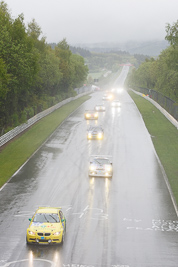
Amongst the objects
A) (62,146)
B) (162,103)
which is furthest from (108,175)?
(162,103)

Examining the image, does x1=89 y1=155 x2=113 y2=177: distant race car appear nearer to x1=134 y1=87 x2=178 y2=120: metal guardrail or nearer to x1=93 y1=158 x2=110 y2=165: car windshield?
x1=93 y1=158 x2=110 y2=165: car windshield

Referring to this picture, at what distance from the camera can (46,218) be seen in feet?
79.8

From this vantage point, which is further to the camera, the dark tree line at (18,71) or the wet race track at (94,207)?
the dark tree line at (18,71)

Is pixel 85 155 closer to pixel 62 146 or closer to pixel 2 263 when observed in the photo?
pixel 62 146

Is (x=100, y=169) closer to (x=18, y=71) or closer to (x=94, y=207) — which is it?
(x=94, y=207)

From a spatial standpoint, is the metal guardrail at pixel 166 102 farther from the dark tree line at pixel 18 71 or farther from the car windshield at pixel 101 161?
the car windshield at pixel 101 161

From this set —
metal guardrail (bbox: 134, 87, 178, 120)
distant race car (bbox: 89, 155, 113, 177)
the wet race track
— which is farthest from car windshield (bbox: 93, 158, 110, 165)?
metal guardrail (bbox: 134, 87, 178, 120)

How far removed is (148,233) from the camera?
86.7 feet

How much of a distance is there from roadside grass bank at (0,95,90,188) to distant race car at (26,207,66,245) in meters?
13.8

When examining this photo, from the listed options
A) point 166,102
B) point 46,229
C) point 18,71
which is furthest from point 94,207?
point 166,102

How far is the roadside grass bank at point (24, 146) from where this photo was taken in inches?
1722

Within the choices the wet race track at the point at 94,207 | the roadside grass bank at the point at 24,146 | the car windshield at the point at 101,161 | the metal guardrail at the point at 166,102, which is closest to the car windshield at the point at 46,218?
the wet race track at the point at 94,207

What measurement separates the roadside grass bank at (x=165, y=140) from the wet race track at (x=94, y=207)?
95 centimetres

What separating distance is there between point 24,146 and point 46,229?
32586 mm
